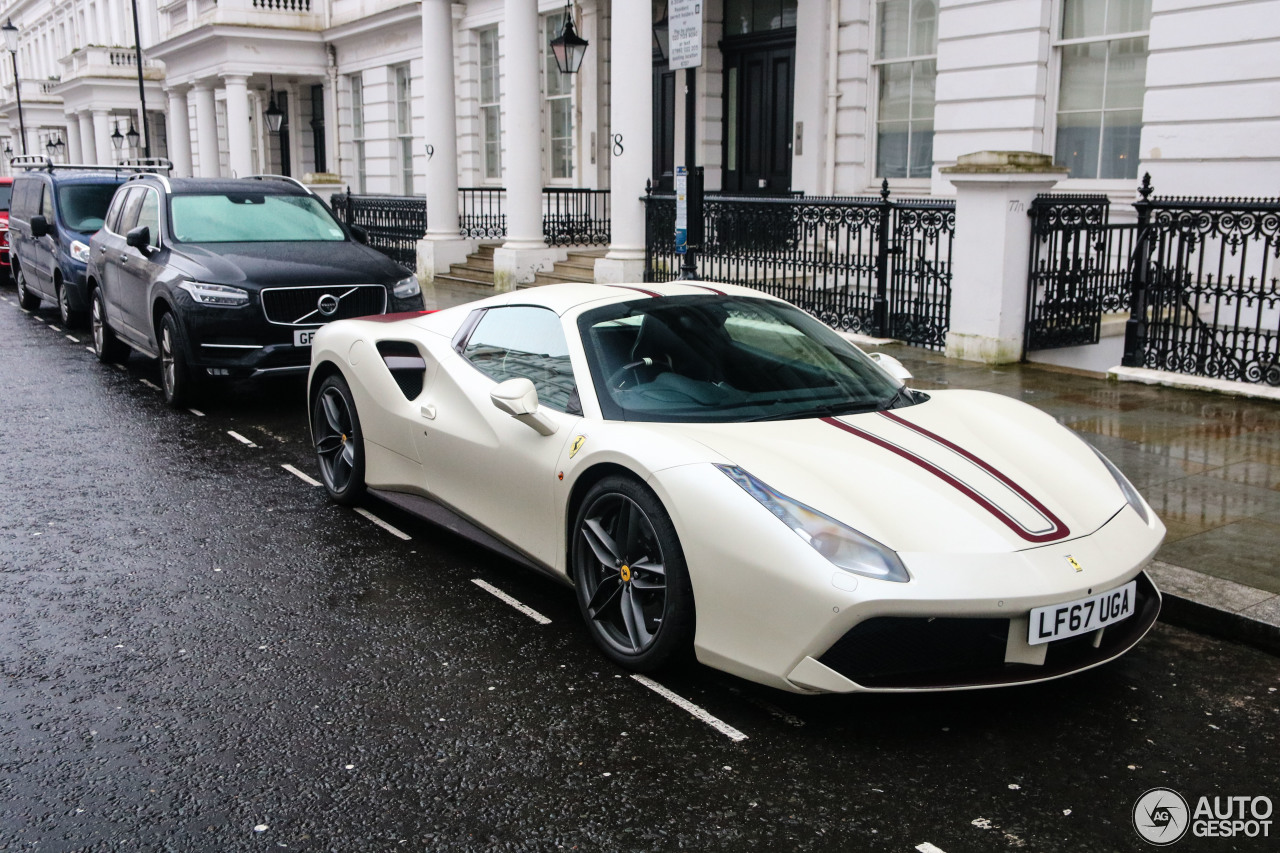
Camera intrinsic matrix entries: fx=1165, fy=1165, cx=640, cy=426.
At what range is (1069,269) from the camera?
35.8 feet

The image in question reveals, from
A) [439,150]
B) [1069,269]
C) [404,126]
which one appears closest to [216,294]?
[1069,269]

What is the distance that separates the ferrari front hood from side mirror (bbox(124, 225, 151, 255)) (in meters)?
7.13

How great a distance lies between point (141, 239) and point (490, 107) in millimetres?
15868

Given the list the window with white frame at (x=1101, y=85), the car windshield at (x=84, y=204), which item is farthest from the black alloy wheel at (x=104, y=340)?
the window with white frame at (x=1101, y=85)

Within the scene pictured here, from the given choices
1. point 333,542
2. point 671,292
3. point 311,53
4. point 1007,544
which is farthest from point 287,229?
point 311,53

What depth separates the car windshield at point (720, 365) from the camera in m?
4.61

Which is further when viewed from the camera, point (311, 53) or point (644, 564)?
point (311, 53)

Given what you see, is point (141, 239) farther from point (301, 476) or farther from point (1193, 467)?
point (1193, 467)

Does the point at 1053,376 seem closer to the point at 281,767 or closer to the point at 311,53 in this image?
the point at 281,767

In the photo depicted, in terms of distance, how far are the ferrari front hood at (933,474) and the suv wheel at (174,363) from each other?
614 cm

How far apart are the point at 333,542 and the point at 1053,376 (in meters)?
6.80

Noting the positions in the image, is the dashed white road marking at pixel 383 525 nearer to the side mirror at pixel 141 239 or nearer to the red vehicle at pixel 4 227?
the side mirror at pixel 141 239

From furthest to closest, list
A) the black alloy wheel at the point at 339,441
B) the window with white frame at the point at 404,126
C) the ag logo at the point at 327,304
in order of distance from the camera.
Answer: the window with white frame at the point at 404,126 < the ag logo at the point at 327,304 < the black alloy wheel at the point at 339,441

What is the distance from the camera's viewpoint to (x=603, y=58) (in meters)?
20.8
